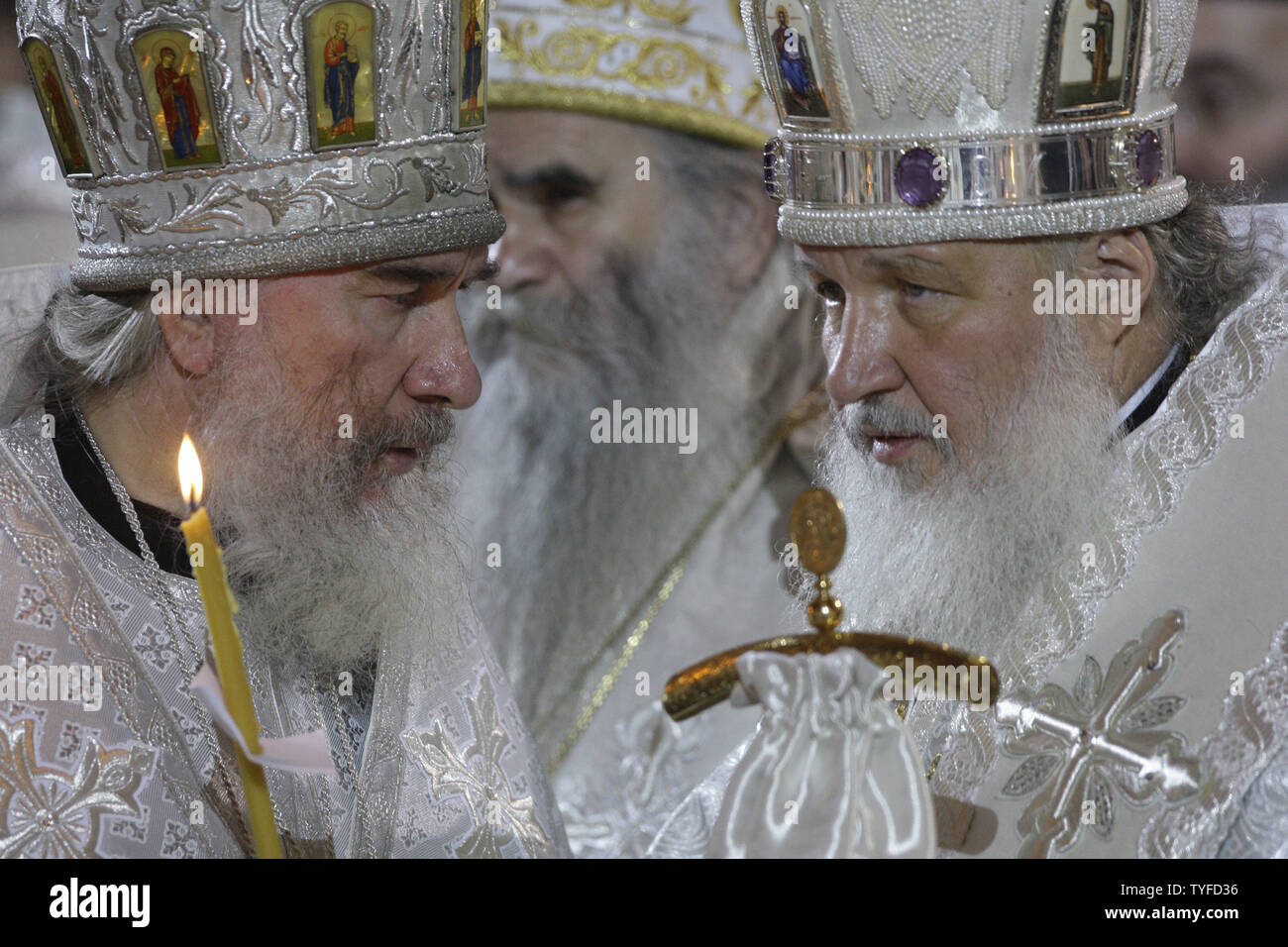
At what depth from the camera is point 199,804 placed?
2471mm

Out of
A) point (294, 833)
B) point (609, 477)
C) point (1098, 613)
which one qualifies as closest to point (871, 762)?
point (1098, 613)

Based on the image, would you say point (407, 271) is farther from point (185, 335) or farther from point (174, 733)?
point (174, 733)

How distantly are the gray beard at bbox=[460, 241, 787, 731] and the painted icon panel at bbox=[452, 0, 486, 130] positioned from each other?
5.47 feet

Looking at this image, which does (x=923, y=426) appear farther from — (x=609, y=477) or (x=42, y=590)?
(x=609, y=477)

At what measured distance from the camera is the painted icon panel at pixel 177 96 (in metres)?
2.56

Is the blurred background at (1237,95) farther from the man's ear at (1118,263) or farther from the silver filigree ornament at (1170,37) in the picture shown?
the man's ear at (1118,263)

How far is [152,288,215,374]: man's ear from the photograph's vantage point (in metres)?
2.75

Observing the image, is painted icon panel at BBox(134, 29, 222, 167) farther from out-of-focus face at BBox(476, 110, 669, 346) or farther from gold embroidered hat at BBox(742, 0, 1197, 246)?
out-of-focus face at BBox(476, 110, 669, 346)

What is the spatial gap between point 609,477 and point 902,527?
6.36 ft

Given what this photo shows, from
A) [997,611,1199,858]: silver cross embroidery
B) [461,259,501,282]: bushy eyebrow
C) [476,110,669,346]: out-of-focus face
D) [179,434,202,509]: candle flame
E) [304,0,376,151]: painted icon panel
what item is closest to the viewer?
[179,434,202,509]: candle flame

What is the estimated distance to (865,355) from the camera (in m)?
2.79

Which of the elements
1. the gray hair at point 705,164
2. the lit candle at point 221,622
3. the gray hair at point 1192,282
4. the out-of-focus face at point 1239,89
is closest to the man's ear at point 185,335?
the lit candle at point 221,622

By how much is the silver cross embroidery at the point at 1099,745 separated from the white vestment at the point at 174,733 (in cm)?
96

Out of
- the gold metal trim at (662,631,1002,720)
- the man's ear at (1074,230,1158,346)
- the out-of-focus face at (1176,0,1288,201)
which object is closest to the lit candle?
the gold metal trim at (662,631,1002,720)
